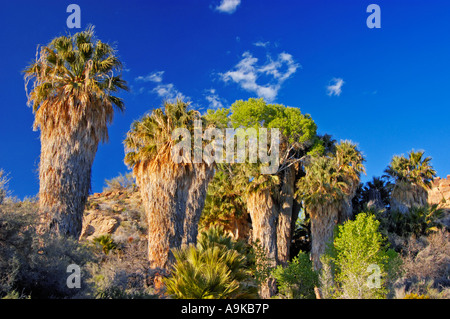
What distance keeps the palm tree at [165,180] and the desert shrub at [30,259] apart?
5790 mm

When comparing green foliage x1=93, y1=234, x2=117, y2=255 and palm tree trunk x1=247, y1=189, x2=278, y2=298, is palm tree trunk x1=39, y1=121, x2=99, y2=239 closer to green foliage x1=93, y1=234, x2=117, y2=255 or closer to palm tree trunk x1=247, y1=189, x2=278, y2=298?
green foliage x1=93, y1=234, x2=117, y2=255

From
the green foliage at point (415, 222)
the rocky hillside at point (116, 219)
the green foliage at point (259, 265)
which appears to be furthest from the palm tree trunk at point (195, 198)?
the green foliage at point (415, 222)

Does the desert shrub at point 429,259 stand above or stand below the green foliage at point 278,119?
below

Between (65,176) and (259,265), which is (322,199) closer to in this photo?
(259,265)

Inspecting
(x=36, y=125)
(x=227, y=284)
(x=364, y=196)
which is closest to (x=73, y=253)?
(x=227, y=284)

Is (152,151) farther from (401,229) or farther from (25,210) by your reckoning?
(401,229)

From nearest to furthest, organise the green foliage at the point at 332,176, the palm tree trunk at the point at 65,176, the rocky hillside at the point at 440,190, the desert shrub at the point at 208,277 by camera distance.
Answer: the desert shrub at the point at 208,277 < the palm tree trunk at the point at 65,176 < the green foliage at the point at 332,176 < the rocky hillside at the point at 440,190

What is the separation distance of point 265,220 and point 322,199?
4.71m

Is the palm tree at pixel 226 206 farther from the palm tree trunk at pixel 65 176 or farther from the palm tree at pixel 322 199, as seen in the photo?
the palm tree trunk at pixel 65 176

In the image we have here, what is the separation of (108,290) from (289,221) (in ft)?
68.9

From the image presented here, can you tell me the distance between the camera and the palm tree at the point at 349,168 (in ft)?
93.8

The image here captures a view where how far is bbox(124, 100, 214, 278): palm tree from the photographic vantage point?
16.5 meters

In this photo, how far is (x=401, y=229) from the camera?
2870cm
